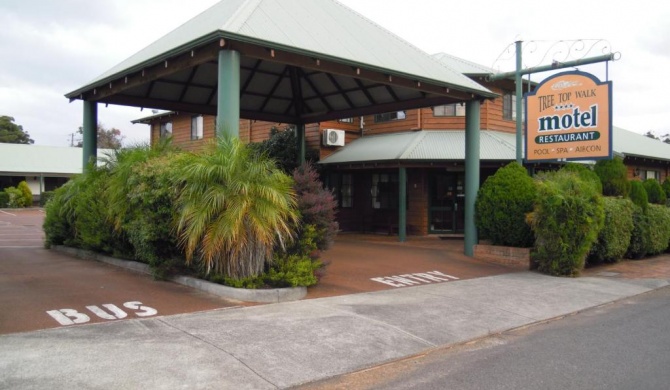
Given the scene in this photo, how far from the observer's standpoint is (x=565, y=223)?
1245cm

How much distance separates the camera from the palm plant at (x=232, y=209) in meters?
8.59

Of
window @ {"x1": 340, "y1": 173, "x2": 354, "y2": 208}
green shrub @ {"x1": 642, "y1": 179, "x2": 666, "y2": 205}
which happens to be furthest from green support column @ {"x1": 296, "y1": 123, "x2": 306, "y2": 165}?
green shrub @ {"x1": 642, "y1": 179, "x2": 666, "y2": 205}

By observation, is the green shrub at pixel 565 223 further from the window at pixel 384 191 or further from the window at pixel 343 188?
the window at pixel 343 188

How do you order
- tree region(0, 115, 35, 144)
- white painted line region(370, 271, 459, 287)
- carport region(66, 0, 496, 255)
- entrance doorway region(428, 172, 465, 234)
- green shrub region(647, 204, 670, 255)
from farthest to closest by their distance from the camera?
tree region(0, 115, 35, 144) → entrance doorway region(428, 172, 465, 234) → green shrub region(647, 204, 670, 255) → white painted line region(370, 271, 459, 287) → carport region(66, 0, 496, 255)

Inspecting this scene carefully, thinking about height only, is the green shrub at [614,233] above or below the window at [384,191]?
below

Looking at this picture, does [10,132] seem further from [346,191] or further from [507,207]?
[507,207]

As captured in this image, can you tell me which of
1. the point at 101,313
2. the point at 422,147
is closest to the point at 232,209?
the point at 101,313

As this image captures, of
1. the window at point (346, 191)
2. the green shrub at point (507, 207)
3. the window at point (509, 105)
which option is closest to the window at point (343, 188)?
the window at point (346, 191)

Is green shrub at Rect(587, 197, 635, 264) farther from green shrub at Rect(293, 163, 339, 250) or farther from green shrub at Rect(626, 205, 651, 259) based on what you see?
green shrub at Rect(293, 163, 339, 250)

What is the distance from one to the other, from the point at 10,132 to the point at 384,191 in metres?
72.2

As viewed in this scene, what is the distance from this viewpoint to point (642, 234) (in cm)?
1617

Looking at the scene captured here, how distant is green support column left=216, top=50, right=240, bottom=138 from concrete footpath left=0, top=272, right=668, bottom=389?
3475 mm

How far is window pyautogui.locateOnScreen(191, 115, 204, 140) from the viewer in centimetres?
2727

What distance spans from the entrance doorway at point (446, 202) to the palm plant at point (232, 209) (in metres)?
12.3
